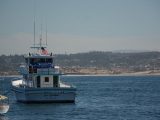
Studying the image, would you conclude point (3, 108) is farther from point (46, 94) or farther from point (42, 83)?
point (42, 83)

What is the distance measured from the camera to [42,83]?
7675 cm

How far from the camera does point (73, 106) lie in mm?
74125

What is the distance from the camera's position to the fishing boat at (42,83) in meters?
74.2

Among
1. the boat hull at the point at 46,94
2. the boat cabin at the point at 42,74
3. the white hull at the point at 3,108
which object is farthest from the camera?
the boat cabin at the point at 42,74

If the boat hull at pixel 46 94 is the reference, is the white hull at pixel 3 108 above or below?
below

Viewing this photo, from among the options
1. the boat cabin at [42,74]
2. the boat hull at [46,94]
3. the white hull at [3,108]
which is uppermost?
the boat cabin at [42,74]

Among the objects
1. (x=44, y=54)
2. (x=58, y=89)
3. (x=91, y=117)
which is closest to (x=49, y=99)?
(x=58, y=89)

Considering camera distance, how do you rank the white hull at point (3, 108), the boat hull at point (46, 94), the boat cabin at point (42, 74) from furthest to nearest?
the boat cabin at point (42, 74)
the boat hull at point (46, 94)
the white hull at point (3, 108)

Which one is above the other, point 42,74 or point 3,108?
point 42,74

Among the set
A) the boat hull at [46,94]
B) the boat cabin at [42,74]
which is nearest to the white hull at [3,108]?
the boat hull at [46,94]

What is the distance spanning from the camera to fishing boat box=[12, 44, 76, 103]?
74.2 m

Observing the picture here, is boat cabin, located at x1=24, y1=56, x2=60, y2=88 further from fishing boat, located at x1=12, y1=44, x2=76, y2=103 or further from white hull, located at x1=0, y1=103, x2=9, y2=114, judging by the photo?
white hull, located at x1=0, y1=103, x2=9, y2=114

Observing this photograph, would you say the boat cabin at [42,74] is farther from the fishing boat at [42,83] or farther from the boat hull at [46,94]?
the boat hull at [46,94]

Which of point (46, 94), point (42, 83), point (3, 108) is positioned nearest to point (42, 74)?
point (42, 83)
